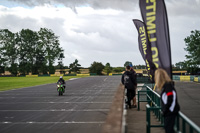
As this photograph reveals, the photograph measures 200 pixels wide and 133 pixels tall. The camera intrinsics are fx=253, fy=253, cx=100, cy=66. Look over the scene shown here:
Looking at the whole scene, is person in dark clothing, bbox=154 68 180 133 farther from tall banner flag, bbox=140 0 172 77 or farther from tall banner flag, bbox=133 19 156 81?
tall banner flag, bbox=133 19 156 81

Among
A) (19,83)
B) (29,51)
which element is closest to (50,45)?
(29,51)

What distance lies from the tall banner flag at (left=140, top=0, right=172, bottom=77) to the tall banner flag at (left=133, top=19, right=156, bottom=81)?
16.4 inches

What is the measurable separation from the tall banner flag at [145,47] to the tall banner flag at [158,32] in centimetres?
42

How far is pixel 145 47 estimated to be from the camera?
11.1 metres

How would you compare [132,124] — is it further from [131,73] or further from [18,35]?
[18,35]

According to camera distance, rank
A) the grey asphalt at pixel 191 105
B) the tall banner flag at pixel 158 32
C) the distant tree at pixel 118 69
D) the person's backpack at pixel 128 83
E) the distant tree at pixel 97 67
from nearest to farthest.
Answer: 1. the tall banner flag at pixel 158 32
2. the grey asphalt at pixel 191 105
3. the person's backpack at pixel 128 83
4. the distant tree at pixel 97 67
5. the distant tree at pixel 118 69

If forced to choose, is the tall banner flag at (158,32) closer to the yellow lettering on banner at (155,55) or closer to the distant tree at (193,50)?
the yellow lettering on banner at (155,55)

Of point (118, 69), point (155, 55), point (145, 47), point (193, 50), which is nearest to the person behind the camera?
point (155, 55)

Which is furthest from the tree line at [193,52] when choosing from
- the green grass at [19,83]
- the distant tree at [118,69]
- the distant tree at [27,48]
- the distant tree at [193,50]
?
the distant tree at [118,69]

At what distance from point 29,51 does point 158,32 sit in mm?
103036

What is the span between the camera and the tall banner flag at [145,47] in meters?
9.36

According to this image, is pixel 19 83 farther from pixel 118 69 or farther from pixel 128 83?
pixel 118 69

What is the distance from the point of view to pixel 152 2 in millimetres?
8750

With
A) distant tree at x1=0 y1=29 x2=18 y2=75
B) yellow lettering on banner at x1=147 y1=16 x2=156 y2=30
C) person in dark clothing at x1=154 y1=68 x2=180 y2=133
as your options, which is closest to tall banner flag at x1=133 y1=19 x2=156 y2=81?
yellow lettering on banner at x1=147 y1=16 x2=156 y2=30
